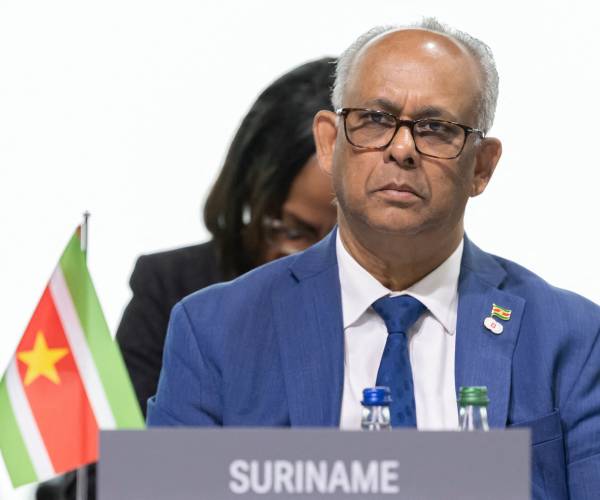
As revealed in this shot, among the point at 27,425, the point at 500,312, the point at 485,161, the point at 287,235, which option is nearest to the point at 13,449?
the point at 27,425

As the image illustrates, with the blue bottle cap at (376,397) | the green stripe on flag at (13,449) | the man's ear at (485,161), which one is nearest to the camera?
the blue bottle cap at (376,397)

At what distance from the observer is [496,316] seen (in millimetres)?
2172

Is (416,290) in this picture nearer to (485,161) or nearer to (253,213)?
(485,161)

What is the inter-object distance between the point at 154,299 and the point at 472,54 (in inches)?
55.7

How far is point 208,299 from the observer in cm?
222

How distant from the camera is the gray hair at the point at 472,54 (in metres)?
2.18

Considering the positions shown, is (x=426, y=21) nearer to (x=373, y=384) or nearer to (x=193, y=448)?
(x=373, y=384)

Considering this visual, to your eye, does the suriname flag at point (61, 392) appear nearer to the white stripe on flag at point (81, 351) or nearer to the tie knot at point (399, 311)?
the white stripe on flag at point (81, 351)

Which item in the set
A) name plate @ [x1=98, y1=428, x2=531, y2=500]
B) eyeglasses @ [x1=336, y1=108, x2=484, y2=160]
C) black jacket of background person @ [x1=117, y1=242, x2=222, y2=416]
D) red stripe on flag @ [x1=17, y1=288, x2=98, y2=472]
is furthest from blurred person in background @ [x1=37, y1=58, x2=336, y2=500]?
name plate @ [x1=98, y1=428, x2=531, y2=500]

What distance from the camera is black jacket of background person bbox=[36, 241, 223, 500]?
10.4ft

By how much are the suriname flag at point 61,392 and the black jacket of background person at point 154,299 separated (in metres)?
1.24

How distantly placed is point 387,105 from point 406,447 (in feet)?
2.76

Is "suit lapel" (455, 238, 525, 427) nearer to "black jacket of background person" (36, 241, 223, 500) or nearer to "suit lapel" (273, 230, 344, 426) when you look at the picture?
"suit lapel" (273, 230, 344, 426)

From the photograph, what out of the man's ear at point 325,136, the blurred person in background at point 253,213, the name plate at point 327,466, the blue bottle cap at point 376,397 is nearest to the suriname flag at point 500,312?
the man's ear at point 325,136
